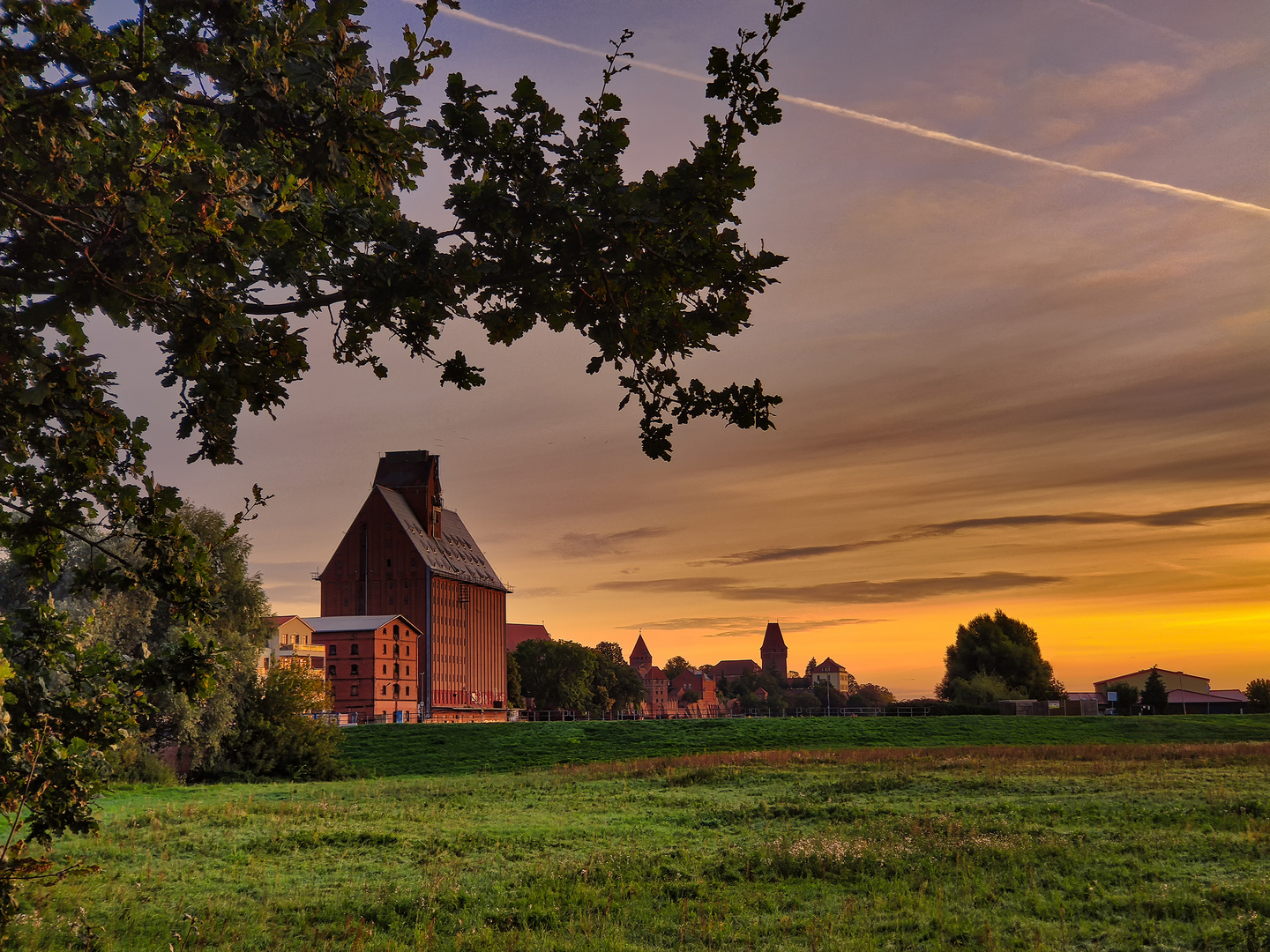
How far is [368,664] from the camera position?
9462 cm

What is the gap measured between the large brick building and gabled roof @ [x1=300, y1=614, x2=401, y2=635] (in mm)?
4587

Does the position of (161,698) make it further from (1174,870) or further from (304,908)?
(1174,870)

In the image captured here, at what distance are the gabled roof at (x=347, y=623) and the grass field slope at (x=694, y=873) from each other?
2679 inches

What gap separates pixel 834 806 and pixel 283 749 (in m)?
28.3

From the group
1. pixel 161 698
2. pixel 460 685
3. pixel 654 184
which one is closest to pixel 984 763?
pixel 161 698

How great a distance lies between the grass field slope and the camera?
12.5 metres

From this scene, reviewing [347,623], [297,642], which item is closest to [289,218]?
[297,642]

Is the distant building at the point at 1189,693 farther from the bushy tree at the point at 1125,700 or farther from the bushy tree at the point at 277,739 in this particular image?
the bushy tree at the point at 277,739

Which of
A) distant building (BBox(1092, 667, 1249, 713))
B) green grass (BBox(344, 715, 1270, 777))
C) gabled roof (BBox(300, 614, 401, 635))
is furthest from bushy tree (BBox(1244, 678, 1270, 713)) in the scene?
gabled roof (BBox(300, 614, 401, 635))

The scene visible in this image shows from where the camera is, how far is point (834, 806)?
24.8m

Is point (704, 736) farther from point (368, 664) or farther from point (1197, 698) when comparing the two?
point (1197, 698)

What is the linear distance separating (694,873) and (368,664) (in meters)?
83.8

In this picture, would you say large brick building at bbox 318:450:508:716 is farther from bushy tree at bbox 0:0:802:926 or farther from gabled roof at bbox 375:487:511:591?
bushy tree at bbox 0:0:802:926

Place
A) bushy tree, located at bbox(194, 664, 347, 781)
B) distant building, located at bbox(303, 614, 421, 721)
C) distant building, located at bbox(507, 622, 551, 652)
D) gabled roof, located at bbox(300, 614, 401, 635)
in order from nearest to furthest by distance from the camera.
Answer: bushy tree, located at bbox(194, 664, 347, 781), distant building, located at bbox(303, 614, 421, 721), gabled roof, located at bbox(300, 614, 401, 635), distant building, located at bbox(507, 622, 551, 652)
